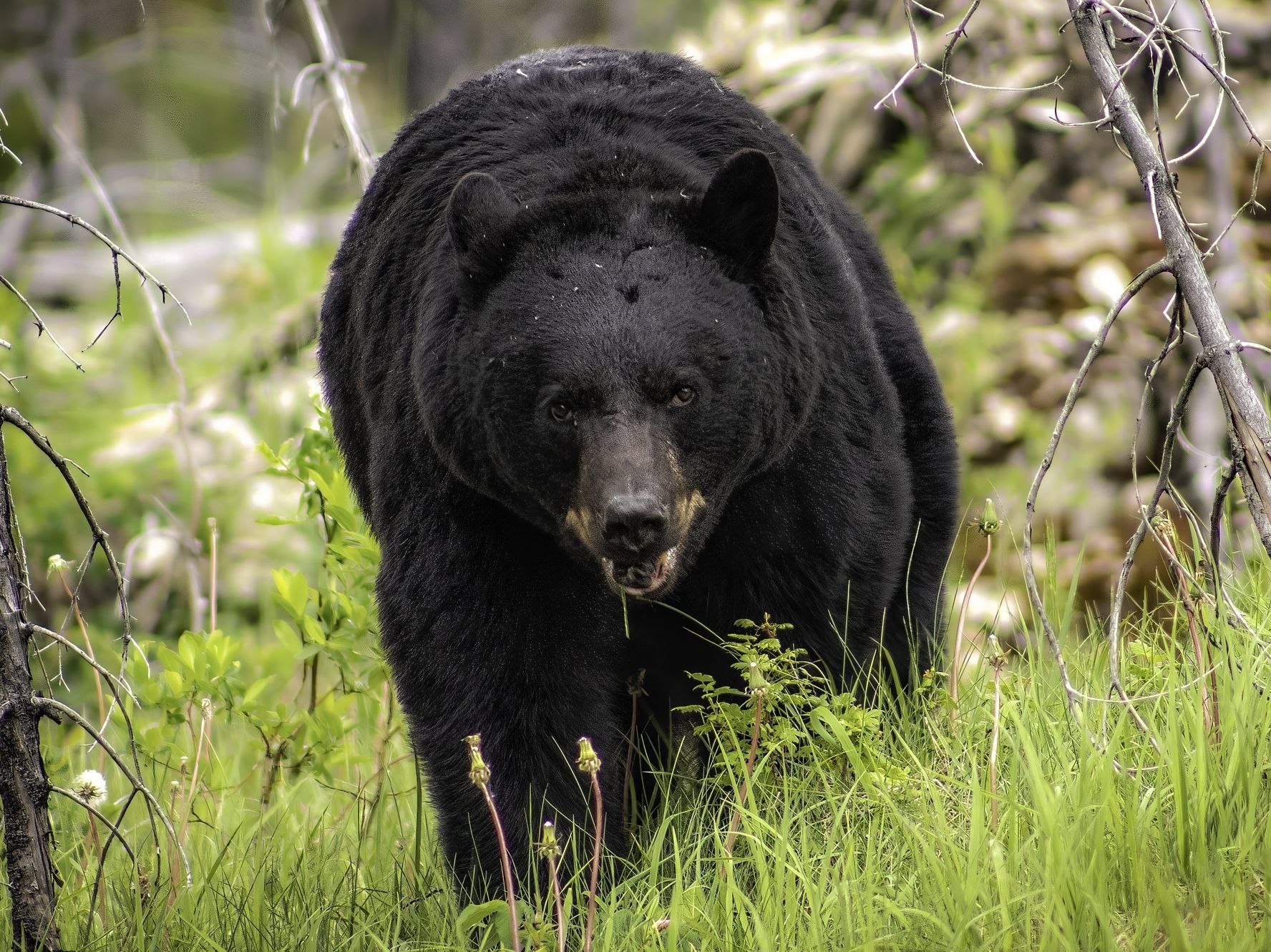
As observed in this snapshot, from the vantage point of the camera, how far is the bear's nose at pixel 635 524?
8.71 ft

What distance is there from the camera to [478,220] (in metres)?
2.93

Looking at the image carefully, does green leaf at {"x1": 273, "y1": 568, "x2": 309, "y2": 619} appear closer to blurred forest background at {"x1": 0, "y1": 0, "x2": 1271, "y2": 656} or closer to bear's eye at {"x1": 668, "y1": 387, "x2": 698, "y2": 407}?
bear's eye at {"x1": 668, "y1": 387, "x2": 698, "y2": 407}

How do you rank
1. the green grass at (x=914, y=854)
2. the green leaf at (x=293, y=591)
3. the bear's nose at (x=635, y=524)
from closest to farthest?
1. the green grass at (x=914, y=854)
2. the bear's nose at (x=635, y=524)
3. the green leaf at (x=293, y=591)

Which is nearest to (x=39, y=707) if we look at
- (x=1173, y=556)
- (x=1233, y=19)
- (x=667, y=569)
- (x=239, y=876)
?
(x=239, y=876)

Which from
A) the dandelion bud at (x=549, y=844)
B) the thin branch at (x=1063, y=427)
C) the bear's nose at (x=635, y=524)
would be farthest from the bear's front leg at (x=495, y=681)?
the thin branch at (x=1063, y=427)

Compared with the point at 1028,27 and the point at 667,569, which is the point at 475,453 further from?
the point at 1028,27

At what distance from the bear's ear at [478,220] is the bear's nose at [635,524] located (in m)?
0.66

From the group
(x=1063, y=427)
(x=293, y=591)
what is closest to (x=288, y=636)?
(x=293, y=591)

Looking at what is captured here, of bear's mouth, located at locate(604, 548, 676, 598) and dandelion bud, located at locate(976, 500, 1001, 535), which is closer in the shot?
bear's mouth, located at locate(604, 548, 676, 598)

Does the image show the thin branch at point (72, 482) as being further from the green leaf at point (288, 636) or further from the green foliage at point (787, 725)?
the green leaf at point (288, 636)

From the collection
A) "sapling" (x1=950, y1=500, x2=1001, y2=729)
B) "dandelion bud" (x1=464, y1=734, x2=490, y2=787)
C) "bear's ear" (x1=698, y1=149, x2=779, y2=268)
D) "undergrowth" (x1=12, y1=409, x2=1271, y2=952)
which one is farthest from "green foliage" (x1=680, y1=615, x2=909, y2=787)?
"bear's ear" (x1=698, y1=149, x2=779, y2=268)

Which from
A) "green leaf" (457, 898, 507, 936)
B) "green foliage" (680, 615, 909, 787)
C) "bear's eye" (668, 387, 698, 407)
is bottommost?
"green leaf" (457, 898, 507, 936)

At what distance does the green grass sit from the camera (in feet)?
7.37

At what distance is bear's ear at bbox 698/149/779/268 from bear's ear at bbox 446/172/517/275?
433mm
